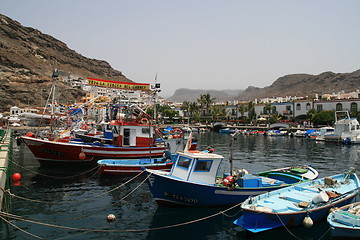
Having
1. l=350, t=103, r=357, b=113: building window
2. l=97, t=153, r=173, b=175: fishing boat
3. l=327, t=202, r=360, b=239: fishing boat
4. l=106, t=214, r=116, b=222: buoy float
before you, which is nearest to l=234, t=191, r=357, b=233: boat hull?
l=327, t=202, r=360, b=239: fishing boat

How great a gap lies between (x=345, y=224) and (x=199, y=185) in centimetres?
683

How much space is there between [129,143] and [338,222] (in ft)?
67.1

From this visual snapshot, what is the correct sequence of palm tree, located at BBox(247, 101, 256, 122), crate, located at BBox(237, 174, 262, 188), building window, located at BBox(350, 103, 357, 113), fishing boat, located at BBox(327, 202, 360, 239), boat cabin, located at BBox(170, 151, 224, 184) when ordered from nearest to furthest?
fishing boat, located at BBox(327, 202, 360, 239)
boat cabin, located at BBox(170, 151, 224, 184)
crate, located at BBox(237, 174, 262, 188)
building window, located at BBox(350, 103, 357, 113)
palm tree, located at BBox(247, 101, 256, 122)

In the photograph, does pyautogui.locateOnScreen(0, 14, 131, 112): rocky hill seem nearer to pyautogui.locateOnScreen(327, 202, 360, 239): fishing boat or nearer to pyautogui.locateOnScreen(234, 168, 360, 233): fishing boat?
pyautogui.locateOnScreen(234, 168, 360, 233): fishing boat

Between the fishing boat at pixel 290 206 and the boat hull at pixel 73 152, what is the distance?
15.9 meters

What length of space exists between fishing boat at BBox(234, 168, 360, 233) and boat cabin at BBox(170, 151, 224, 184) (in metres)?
3.04

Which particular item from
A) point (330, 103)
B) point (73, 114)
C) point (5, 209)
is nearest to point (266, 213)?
point (5, 209)

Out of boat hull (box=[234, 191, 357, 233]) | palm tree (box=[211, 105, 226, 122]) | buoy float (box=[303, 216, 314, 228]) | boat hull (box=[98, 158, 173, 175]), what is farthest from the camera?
palm tree (box=[211, 105, 226, 122])

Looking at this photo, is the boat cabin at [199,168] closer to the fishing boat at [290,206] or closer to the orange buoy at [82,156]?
the fishing boat at [290,206]

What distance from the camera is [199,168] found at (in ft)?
50.1

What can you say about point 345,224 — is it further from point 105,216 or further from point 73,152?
point 73,152

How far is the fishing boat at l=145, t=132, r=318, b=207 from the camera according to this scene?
48.5ft

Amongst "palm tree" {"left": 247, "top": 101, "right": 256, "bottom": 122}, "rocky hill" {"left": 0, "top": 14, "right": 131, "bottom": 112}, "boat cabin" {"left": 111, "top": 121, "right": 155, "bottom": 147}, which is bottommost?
"boat cabin" {"left": 111, "top": 121, "right": 155, "bottom": 147}

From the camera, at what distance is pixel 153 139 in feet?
95.0
